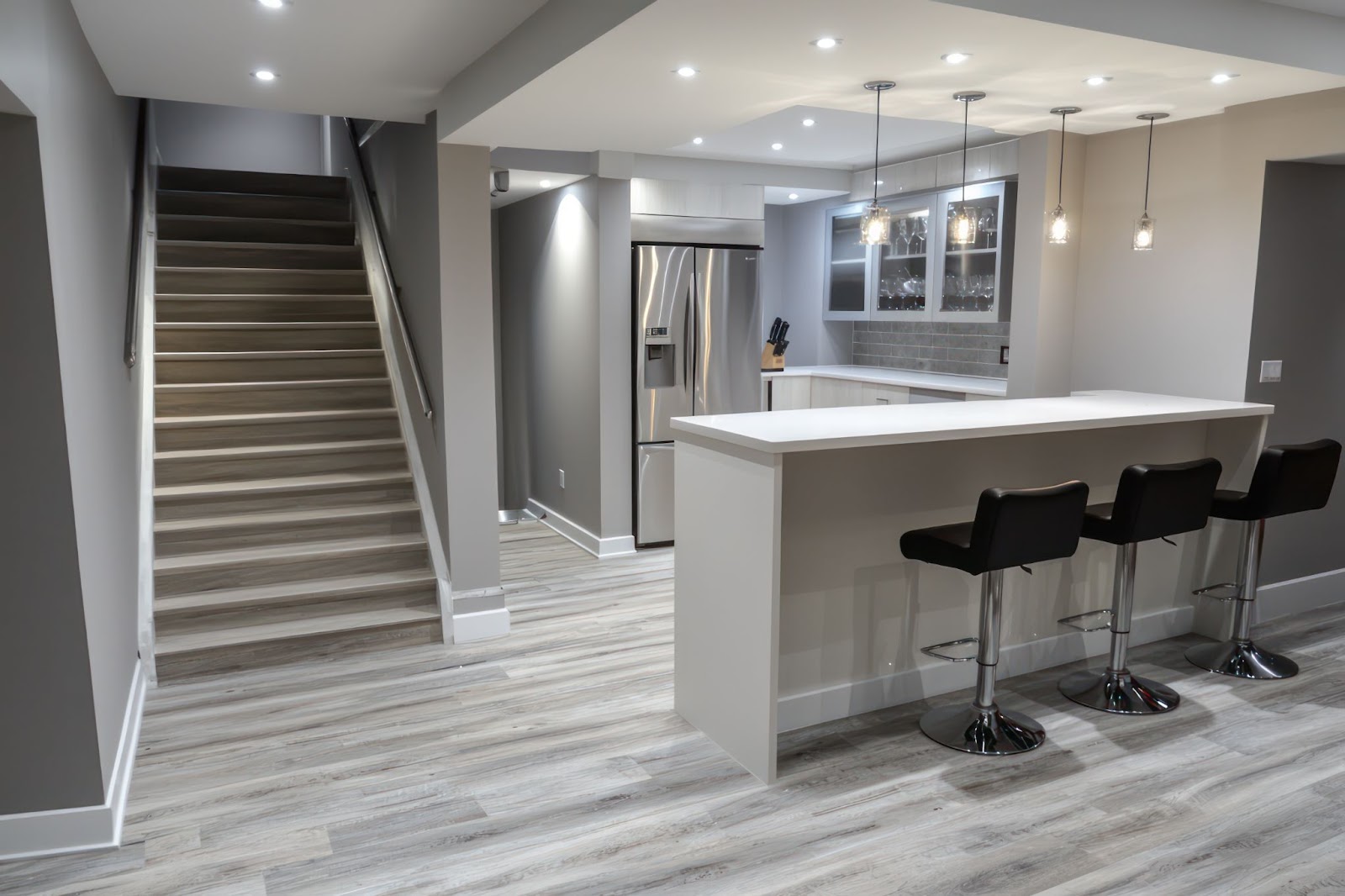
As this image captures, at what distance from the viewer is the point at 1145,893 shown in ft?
8.01

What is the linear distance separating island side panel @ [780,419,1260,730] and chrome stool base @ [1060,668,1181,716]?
279 mm

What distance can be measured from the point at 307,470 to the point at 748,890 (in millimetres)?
3462

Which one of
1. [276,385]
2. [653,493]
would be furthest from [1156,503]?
[276,385]

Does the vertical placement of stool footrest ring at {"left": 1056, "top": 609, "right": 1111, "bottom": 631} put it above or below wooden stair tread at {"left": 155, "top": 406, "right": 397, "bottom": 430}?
below

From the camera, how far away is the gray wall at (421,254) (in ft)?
14.3

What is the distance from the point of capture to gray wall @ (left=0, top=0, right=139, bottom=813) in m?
2.45

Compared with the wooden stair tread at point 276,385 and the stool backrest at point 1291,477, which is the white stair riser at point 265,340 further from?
the stool backrest at point 1291,477

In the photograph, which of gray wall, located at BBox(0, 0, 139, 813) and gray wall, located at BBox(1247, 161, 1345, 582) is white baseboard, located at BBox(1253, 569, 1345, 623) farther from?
gray wall, located at BBox(0, 0, 139, 813)

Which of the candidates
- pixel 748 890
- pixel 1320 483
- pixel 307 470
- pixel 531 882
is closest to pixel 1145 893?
pixel 748 890

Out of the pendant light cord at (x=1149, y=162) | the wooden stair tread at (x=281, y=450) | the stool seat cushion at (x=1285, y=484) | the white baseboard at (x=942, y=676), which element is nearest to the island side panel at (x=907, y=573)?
the white baseboard at (x=942, y=676)

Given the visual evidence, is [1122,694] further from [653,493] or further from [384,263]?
[384,263]

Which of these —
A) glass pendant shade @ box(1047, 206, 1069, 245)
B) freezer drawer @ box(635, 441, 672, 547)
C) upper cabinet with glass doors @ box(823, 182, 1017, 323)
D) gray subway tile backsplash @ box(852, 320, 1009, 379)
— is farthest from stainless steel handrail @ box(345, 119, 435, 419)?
gray subway tile backsplash @ box(852, 320, 1009, 379)

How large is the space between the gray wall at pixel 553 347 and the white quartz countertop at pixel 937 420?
7.74ft

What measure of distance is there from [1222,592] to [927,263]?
9.33ft
